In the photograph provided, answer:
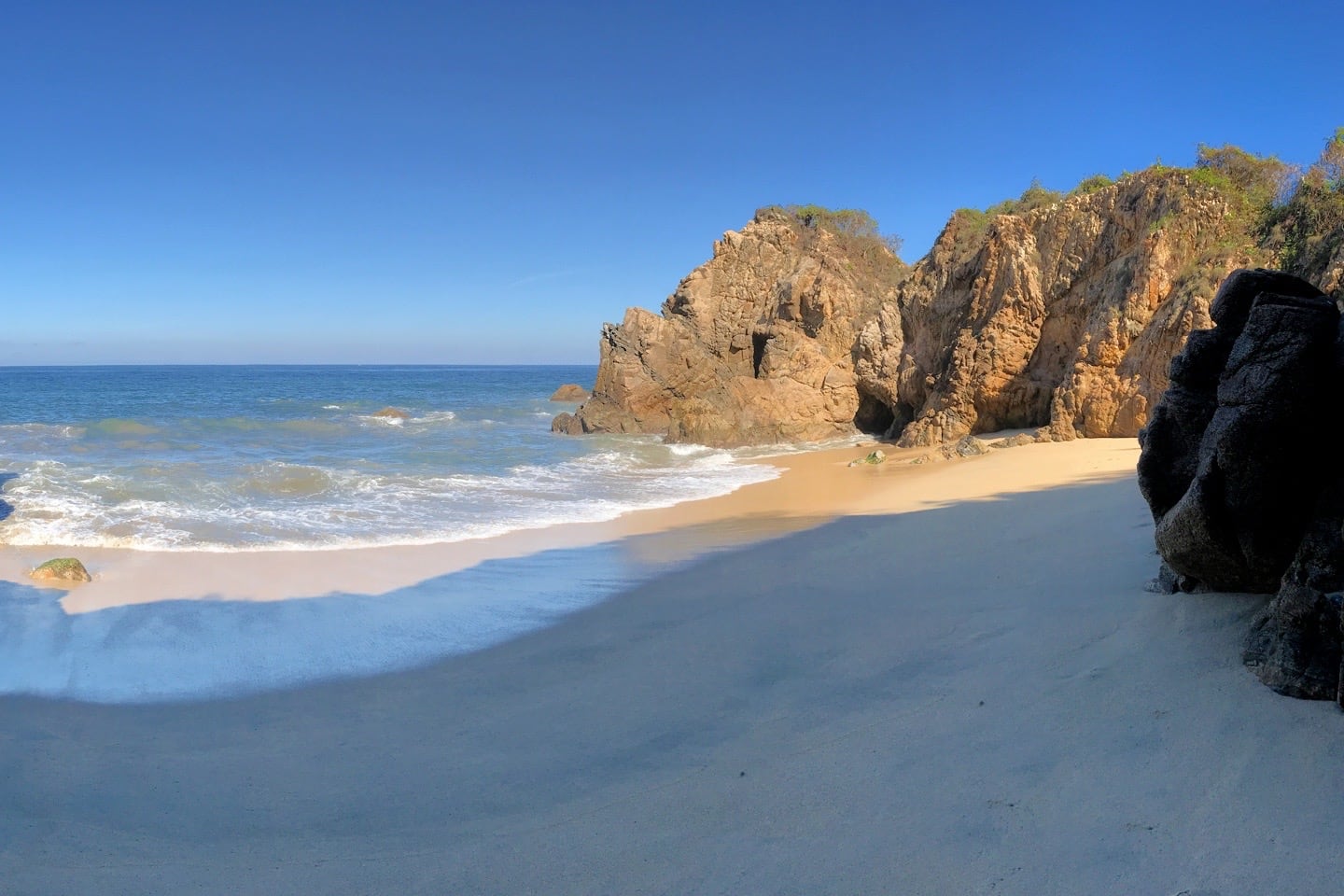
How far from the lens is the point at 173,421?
31922 millimetres

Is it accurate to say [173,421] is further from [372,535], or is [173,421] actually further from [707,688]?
[707,688]

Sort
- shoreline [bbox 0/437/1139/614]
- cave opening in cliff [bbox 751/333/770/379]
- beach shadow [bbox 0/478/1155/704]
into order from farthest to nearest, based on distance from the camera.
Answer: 1. cave opening in cliff [bbox 751/333/770/379]
2. shoreline [bbox 0/437/1139/614]
3. beach shadow [bbox 0/478/1155/704]

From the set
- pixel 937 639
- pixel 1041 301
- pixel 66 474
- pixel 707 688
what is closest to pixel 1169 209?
pixel 1041 301

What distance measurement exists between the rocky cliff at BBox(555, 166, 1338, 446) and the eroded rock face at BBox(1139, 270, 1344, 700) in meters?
3.80

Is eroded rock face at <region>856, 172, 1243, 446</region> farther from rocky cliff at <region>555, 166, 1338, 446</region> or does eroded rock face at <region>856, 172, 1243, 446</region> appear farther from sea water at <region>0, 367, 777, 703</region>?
sea water at <region>0, 367, 777, 703</region>

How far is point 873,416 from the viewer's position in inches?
988

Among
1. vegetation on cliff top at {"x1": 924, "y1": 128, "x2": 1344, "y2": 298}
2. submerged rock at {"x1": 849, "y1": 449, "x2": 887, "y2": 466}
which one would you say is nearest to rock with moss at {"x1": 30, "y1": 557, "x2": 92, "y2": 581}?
vegetation on cliff top at {"x1": 924, "y1": 128, "x2": 1344, "y2": 298}

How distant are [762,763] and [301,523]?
1002 cm

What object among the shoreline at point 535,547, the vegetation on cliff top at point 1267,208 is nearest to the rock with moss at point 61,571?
the shoreline at point 535,547

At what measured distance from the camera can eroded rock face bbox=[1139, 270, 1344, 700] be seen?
10.0 ft

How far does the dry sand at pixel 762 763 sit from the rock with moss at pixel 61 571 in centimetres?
380

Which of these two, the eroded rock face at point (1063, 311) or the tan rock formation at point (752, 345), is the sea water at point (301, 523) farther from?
the eroded rock face at point (1063, 311)

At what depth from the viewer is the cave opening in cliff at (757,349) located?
29.0 metres

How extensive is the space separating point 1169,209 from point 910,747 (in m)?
13.6
